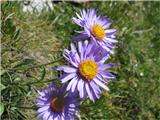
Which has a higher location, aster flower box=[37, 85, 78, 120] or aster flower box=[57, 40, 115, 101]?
aster flower box=[57, 40, 115, 101]

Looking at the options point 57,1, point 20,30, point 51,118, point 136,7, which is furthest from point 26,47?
point 136,7

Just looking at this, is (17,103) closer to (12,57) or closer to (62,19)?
(12,57)

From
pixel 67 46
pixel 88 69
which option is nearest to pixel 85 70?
pixel 88 69

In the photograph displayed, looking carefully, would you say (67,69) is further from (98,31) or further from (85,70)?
(98,31)

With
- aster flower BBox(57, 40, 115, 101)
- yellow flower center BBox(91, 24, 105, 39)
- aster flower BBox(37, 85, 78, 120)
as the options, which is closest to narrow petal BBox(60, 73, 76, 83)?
aster flower BBox(57, 40, 115, 101)

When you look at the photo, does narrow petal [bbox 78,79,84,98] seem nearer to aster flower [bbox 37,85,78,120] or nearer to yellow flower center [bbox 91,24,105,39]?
aster flower [bbox 37,85,78,120]

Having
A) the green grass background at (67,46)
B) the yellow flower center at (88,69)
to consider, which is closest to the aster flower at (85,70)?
the yellow flower center at (88,69)
